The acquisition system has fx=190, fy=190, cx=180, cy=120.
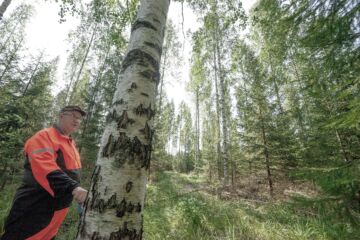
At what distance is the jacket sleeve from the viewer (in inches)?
61.1

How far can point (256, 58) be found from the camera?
998 cm

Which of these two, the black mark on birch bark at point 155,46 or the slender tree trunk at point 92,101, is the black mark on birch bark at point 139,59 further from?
the slender tree trunk at point 92,101

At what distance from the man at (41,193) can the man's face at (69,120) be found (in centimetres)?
19

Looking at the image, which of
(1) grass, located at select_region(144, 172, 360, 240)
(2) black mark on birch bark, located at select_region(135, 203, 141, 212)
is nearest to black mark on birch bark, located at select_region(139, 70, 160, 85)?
(2) black mark on birch bark, located at select_region(135, 203, 141, 212)

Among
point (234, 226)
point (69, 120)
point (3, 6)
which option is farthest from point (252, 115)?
point (3, 6)

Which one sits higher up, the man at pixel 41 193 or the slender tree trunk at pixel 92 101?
the slender tree trunk at pixel 92 101

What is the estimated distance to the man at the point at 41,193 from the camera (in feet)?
5.15

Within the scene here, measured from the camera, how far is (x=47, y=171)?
158cm

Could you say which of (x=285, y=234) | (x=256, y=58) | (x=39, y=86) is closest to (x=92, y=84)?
(x=39, y=86)

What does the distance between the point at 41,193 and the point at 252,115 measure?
915cm

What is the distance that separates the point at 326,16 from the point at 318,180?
1.75 meters

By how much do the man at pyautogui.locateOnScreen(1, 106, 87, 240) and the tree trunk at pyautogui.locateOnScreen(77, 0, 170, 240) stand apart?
0.56 m

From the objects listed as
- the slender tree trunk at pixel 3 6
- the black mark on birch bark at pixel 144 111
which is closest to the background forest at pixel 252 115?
the slender tree trunk at pixel 3 6

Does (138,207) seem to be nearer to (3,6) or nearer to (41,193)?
(41,193)
